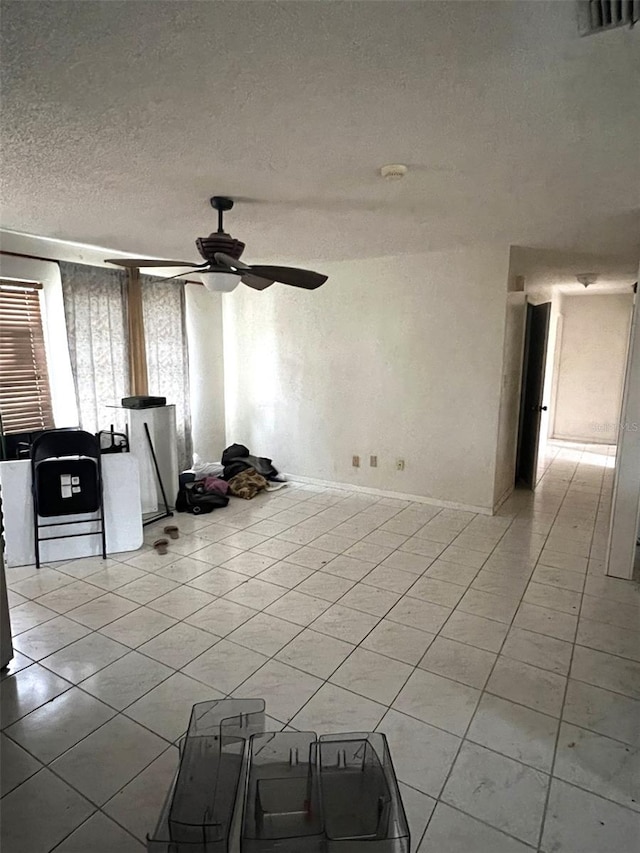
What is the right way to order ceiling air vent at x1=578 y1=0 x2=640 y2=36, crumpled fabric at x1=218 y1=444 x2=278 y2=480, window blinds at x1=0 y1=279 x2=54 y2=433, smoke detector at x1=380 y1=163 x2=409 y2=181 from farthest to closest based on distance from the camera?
1. crumpled fabric at x1=218 y1=444 x2=278 y2=480
2. window blinds at x1=0 y1=279 x2=54 y2=433
3. smoke detector at x1=380 y1=163 x2=409 y2=181
4. ceiling air vent at x1=578 y1=0 x2=640 y2=36

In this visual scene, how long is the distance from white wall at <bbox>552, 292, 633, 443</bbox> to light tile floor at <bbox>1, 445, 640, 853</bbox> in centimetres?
414

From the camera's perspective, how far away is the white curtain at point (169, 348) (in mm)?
4930

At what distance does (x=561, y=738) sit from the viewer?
71.8 inches

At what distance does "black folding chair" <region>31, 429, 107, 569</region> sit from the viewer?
3234 mm

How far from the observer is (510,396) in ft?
15.2

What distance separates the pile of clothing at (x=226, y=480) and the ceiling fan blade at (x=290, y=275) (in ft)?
8.10

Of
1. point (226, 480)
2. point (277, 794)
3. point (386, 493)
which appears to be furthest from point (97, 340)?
point (277, 794)

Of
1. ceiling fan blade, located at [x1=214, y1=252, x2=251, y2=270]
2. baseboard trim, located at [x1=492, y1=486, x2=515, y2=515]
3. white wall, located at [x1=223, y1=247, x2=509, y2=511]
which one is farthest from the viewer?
baseboard trim, located at [x1=492, y1=486, x2=515, y2=515]

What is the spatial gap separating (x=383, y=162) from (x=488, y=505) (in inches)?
123

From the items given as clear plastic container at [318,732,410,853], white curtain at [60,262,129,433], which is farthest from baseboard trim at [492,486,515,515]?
white curtain at [60,262,129,433]

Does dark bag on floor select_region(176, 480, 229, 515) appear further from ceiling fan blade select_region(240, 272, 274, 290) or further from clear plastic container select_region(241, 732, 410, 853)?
clear plastic container select_region(241, 732, 410, 853)

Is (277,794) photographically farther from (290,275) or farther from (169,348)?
(169,348)

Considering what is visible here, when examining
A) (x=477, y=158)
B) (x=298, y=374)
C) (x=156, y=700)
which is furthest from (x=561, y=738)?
(x=298, y=374)

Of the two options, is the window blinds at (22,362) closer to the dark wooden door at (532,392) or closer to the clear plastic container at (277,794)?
the clear plastic container at (277,794)
